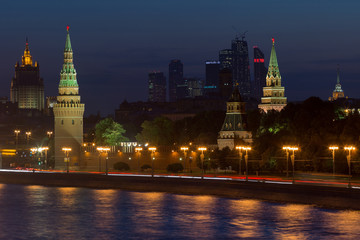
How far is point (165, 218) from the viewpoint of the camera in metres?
64.4

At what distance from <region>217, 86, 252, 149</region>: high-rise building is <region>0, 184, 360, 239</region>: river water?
3389 centimetres

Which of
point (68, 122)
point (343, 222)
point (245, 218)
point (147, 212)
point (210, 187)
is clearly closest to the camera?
point (343, 222)

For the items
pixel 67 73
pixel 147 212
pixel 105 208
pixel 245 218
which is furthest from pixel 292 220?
pixel 67 73

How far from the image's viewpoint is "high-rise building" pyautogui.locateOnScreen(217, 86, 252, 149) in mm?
113812

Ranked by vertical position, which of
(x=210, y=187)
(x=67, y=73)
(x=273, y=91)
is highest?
(x=67, y=73)

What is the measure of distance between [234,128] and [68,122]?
24.9 meters

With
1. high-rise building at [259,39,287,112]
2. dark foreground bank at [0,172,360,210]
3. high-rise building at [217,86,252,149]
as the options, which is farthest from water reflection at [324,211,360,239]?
high-rise building at [259,39,287,112]

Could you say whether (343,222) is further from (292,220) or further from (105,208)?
(105,208)

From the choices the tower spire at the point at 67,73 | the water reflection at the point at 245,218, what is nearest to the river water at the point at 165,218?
the water reflection at the point at 245,218

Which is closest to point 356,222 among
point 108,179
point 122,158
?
point 108,179

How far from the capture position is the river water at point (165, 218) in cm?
5694

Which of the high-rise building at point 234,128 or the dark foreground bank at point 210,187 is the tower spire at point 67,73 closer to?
the high-rise building at point 234,128

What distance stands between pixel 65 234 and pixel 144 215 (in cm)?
994

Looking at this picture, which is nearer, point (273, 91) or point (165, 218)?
point (165, 218)
